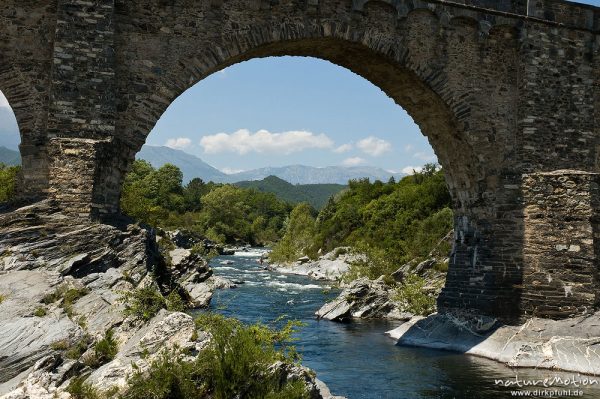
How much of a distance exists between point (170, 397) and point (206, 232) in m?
61.6

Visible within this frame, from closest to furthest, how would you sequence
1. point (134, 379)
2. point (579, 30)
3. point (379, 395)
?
point (134, 379) < point (379, 395) < point (579, 30)

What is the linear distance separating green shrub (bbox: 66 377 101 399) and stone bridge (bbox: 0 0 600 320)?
430 cm

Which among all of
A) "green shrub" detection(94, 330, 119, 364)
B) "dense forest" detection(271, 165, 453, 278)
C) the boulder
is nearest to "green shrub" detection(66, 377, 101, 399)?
"green shrub" detection(94, 330, 119, 364)


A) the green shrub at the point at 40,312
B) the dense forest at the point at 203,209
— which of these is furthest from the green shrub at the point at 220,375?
the dense forest at the point at 203,209

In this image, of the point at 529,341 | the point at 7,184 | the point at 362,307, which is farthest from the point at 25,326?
the point at 7,184

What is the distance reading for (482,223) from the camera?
47.9 feet

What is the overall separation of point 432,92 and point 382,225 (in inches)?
1038

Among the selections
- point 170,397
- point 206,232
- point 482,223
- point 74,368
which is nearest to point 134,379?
point 170,397

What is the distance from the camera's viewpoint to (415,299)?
19.1 meters

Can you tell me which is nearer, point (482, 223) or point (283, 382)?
point (283, 382)

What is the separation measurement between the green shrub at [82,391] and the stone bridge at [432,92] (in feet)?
14.1

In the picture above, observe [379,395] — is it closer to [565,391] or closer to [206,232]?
[565,391]

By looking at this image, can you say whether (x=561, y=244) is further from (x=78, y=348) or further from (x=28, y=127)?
(x=28, y=127)

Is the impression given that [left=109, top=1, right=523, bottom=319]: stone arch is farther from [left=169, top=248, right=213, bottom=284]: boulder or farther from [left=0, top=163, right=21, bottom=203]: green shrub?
[left=0, top=163, right=21, bottom=203]: green shrub
